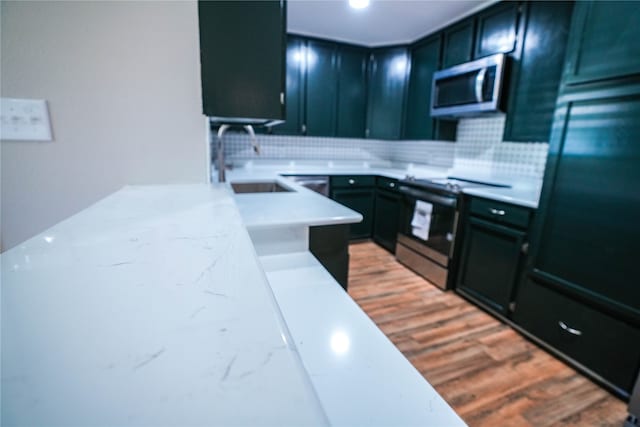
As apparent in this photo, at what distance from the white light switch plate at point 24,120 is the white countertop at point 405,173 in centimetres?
74

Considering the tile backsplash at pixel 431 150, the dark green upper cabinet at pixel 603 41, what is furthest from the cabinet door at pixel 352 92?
the dark green upper cabinet at pixel 603 41

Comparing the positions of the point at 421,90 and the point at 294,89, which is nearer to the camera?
the point at 421,90

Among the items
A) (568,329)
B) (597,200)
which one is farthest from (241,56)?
(568,329)

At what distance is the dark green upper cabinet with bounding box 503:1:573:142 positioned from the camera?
1871 millimetres

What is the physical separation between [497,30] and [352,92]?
1.61 meters

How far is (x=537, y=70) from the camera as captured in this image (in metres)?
2.00

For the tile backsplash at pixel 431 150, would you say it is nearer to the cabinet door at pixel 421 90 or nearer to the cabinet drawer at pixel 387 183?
the cabinet door at pixel 421 90

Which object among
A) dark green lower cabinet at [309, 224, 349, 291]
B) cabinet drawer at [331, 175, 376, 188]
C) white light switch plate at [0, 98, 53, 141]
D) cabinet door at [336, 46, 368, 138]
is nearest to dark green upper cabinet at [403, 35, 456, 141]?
cabinet door at [336, 46, 368, 138]

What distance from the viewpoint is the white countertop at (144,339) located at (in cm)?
21

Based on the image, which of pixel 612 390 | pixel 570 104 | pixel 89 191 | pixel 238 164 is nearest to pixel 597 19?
pixel 570 104

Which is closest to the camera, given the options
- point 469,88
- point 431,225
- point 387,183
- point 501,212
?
point 501,212

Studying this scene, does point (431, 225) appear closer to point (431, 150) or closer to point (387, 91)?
point (431, 150)

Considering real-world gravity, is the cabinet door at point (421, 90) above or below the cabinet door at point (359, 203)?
above

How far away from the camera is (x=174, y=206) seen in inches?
32.9
